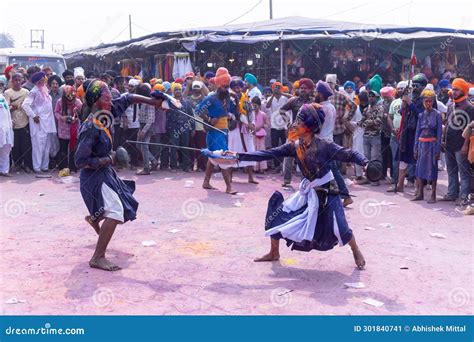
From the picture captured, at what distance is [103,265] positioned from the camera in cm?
543

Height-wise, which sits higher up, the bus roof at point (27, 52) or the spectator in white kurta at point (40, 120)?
the bus roof at point (27, 52)

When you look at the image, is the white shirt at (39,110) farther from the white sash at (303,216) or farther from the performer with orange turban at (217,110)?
the white sash at (303,216)

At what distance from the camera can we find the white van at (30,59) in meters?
14.9

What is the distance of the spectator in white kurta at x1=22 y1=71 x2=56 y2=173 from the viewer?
1076 centimetres

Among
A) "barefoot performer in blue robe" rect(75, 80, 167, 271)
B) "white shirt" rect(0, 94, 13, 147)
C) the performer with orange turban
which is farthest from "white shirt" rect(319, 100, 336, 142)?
"white shirt" rect(0, 94, 13, 147)

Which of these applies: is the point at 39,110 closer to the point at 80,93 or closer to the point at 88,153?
the point at 80,93

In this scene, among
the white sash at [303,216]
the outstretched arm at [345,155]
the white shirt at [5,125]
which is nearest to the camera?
the outstretched arm at [345,155]

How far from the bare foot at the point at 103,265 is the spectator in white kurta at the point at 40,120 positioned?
608 centimetres

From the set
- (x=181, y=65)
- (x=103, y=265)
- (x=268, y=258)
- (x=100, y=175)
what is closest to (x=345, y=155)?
(x=268, y=258)

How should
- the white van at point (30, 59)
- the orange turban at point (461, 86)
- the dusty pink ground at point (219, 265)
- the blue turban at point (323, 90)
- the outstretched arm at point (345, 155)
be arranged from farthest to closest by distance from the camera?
the white van at point (30, 59) → the orange turban at point (461, 86) → the blue turban at point (323, 90) → the outstretched arm at point (345, 155) → the dusty pink ground at point (219, 265)

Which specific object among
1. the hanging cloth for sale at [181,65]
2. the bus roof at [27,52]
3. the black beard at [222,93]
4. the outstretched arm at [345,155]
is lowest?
the outstretched arm at [345,155]

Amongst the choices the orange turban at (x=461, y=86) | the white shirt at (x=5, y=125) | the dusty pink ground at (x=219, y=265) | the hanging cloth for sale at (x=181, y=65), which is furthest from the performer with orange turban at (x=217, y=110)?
the hanging cloth for sale at (x=181, y=65)

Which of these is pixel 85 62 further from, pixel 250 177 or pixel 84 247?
pixel 84 247

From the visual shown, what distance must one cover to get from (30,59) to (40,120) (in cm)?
469
